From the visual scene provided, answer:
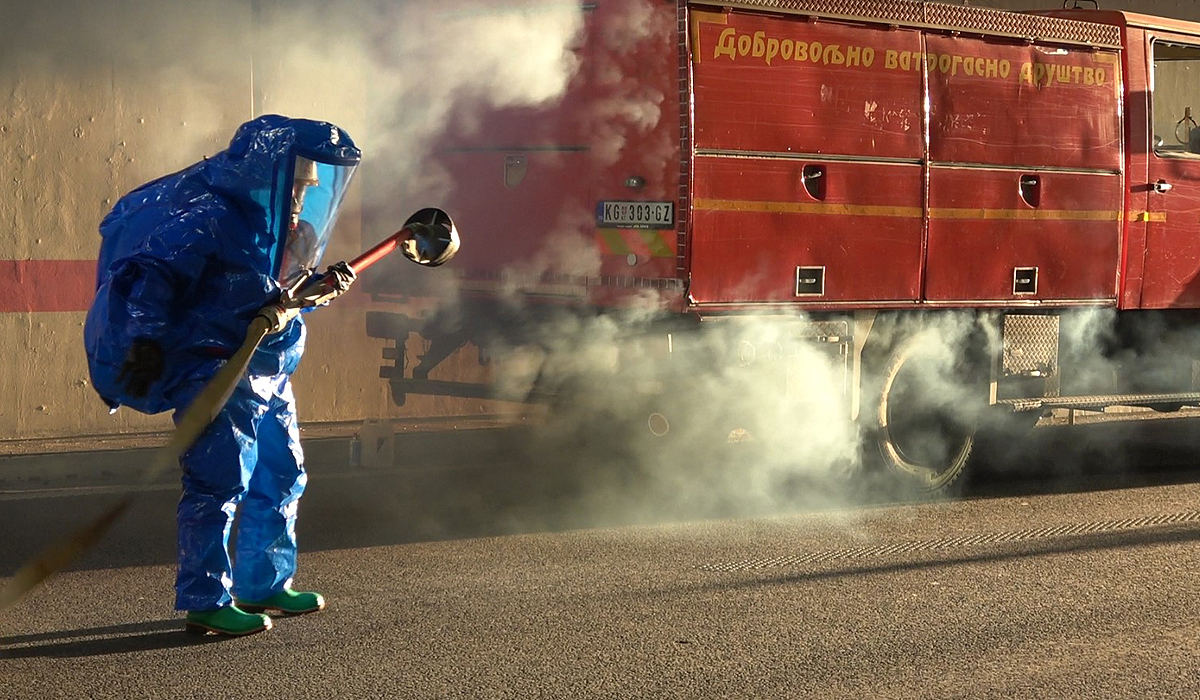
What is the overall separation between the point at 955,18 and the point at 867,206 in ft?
4.12

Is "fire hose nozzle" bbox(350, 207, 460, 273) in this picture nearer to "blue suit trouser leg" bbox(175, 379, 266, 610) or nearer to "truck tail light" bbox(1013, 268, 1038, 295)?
"blue suit trouser leg" bbox(175, 379, 266, 610)

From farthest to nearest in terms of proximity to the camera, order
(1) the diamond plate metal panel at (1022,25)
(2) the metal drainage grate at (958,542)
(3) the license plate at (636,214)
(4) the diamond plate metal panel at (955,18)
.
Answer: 1. (1) the diamond plate metal panel at (1022,25)
2. (4) the diamond plate metal panel at (955,18)
3. (3) the license plate at (636,214)
4. (2) the metal drainage grate at (958,542)

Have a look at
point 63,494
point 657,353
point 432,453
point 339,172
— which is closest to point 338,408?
point 432,453

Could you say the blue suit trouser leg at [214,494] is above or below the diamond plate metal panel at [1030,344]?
below

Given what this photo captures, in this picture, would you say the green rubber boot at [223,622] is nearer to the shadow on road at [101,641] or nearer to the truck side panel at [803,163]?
the shadow on road at [101,641]

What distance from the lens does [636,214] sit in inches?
284

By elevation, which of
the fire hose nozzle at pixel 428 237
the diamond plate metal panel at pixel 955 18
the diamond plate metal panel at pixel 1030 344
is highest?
the diamond plate metal panel at pixel 955 18

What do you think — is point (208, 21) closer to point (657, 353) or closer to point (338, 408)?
point (338, 408)

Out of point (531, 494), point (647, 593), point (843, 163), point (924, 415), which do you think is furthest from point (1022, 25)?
point (647, 593)

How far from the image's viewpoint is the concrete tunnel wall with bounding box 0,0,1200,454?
29.1 feet

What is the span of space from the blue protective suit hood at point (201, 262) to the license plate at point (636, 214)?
236cm

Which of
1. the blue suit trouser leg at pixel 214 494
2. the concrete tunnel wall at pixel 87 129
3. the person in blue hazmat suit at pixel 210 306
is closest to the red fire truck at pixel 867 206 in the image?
the concrete tunnel wall at pixel 87 129

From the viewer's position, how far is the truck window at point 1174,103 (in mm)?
9266

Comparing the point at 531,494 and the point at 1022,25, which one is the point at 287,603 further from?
the point at 1022,25
